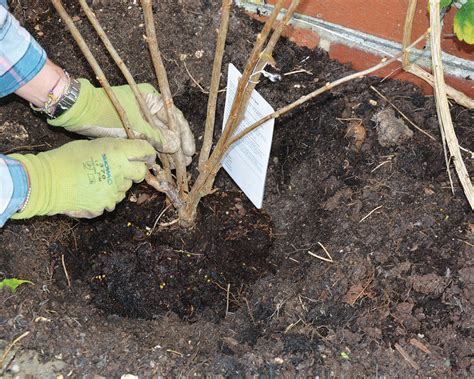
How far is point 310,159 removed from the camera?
1.75 m

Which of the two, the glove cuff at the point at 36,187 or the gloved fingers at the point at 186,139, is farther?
the gloved fingers at the point at 186,139

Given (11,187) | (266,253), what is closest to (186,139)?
(266,253)

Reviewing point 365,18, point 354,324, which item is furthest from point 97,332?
point 365,18

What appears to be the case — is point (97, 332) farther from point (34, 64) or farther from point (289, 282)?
point (34, 64)

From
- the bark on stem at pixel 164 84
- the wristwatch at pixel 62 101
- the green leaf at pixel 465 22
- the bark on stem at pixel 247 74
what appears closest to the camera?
the bark on stem at pixel 247 74

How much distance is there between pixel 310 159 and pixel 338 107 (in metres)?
0.18

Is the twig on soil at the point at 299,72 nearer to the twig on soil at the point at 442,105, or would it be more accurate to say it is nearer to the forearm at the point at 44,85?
the twig on soil at the point at 442,105

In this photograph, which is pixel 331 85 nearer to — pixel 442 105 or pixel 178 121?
pixel 442 105

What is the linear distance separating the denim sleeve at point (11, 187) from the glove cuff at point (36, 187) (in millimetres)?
23

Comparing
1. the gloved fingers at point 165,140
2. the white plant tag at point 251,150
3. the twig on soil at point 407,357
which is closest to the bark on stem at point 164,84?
the gloved fingers at point 165,140

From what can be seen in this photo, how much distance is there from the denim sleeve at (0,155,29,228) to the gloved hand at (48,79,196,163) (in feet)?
0.90

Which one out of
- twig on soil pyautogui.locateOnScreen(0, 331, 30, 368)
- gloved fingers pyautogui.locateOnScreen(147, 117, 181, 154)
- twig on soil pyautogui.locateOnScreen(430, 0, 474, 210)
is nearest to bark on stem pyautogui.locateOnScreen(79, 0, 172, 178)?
gloved fingers pyautogui.locateOnScreen(147, 117, 181, 154)

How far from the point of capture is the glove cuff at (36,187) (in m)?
1.50

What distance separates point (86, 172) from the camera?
5.13ft
